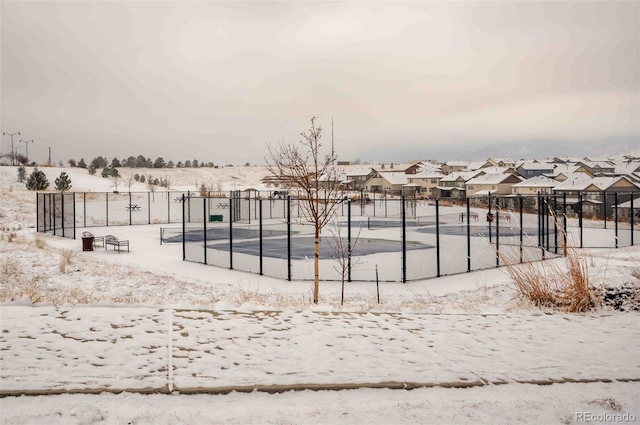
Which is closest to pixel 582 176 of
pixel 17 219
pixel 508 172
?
pixel 508 172

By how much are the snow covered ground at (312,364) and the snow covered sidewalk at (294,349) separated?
0.02m

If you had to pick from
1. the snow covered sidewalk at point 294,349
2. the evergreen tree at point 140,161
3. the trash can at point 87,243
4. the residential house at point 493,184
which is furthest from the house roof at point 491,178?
the evergreen tree at point 140,161

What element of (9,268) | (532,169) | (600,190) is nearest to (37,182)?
(9,268)

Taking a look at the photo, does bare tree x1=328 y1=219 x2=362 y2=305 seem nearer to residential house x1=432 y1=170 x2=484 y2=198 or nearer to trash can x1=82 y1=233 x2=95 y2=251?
trash can x1=82 y1=233 x2=95 y2=251

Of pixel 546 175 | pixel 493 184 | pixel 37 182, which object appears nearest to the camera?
pixel 37 182

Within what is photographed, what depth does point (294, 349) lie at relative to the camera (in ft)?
19.5

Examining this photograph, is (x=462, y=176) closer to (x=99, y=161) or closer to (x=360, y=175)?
(x=360, y=175)

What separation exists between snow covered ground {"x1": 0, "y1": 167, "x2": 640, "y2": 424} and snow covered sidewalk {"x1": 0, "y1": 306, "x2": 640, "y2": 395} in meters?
0.02

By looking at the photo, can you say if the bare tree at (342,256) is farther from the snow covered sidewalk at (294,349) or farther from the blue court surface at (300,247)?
the blue court surface at (300,247)

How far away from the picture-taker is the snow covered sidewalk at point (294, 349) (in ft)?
16.4

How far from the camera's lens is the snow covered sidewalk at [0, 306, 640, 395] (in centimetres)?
500

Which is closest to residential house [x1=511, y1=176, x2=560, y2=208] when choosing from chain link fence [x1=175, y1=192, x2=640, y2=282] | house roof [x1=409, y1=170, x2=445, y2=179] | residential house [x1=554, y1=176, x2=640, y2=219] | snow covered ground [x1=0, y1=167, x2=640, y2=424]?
residential house [x1=554, y1=176, x2=640, y2=219]

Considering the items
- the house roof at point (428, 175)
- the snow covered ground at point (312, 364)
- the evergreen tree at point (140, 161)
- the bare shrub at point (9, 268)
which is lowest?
the bare shrub at point (9, 268)

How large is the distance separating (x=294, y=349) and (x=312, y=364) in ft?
1.82
